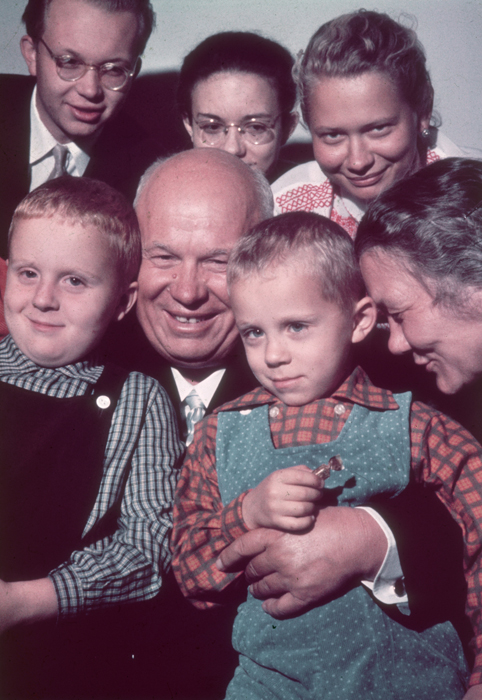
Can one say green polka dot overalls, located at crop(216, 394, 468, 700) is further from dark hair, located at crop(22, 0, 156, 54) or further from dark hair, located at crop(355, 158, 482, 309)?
dark hair, located at crop(22, 0, 156, 54)

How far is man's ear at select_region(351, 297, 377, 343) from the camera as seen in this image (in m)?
1.38

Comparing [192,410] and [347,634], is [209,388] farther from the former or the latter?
[347,634]

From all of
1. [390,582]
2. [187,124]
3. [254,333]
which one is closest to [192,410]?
[254,333]

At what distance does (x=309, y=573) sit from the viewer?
1236mm

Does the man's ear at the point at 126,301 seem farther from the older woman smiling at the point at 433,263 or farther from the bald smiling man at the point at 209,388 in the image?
the older woman smiling at the point at 433,263

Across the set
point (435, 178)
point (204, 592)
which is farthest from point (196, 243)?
point (204, 592)

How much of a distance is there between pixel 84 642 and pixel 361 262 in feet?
3.66

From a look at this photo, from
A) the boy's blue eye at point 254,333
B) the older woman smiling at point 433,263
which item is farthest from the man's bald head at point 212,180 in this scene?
the boy's blue eye at point 254,333

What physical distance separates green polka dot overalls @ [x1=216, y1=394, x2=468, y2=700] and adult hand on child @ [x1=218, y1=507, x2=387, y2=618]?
0.04 m

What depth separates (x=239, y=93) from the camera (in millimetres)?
2354

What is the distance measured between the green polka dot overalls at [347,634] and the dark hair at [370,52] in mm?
1244

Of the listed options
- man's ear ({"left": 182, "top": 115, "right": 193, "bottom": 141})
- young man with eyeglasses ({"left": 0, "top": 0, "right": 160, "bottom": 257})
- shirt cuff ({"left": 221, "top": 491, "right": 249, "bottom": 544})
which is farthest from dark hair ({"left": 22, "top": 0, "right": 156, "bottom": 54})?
shirt cuff ({"left": 221, "top": 491, "right": 249, "bottom": 544})

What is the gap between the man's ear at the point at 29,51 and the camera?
2316mm

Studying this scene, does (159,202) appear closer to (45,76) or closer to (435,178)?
(435,178)
